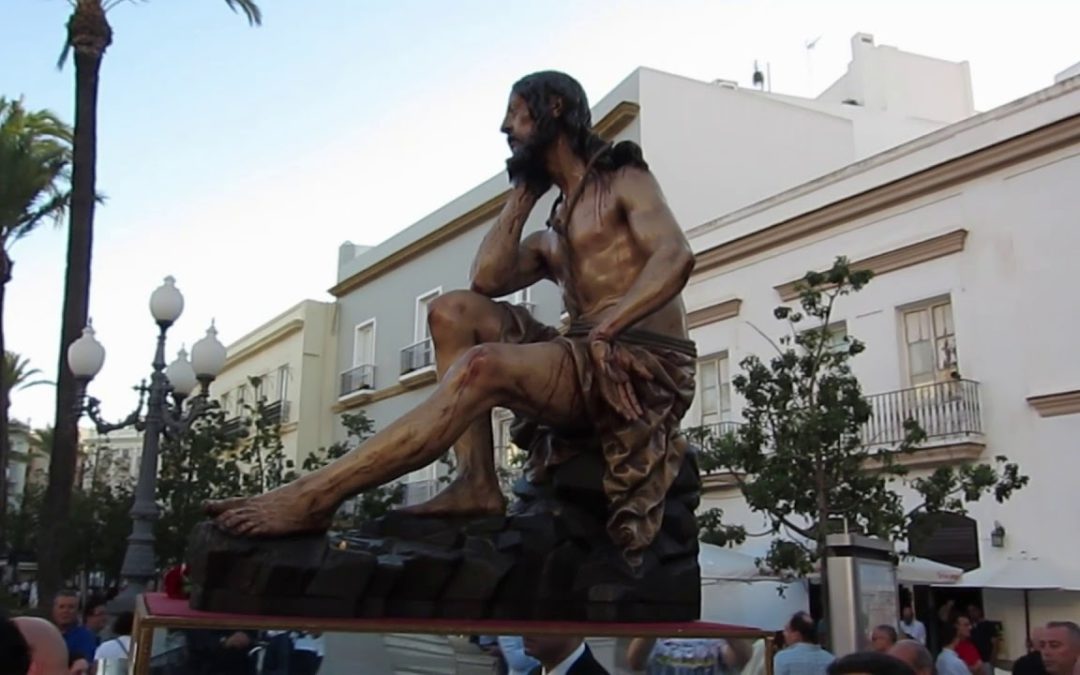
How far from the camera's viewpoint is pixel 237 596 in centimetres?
267

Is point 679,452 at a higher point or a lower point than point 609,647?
higher

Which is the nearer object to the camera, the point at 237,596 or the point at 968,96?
the point at 237,596

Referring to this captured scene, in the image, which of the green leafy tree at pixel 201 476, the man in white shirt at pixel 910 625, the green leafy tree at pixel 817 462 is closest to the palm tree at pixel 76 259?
the green leafy tree at pixel 201 476

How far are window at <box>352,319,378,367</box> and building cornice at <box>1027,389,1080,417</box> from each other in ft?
57.6

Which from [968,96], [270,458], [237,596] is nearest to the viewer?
[237,596]

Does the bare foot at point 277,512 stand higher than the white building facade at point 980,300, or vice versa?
the white building facade at point 980,300

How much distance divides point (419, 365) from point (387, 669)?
22330 millimetres

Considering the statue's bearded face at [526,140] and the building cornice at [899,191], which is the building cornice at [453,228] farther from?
the statue's bearded face at [526,140]

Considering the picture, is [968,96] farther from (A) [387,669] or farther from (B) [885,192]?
(A) [387,669]

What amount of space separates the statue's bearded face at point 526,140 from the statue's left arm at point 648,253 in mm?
280

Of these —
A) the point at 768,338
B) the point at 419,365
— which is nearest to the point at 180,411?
the point at 768,338

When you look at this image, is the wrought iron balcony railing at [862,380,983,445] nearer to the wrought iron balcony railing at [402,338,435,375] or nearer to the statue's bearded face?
the wrought iron balcony railing at [402,338,435,375]

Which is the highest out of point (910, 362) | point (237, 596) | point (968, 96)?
point (968, 96)

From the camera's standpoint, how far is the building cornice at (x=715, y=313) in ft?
59.8
